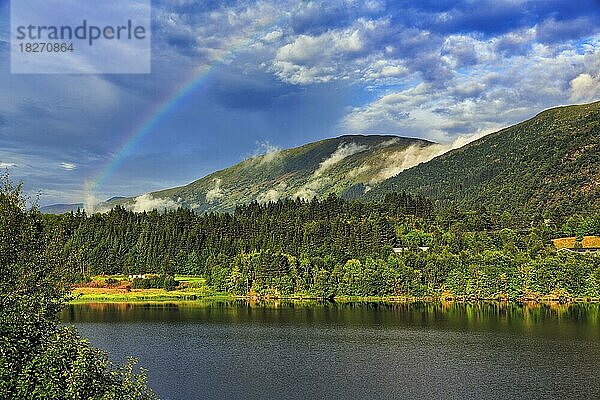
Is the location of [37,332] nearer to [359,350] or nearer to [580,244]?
[359,350]

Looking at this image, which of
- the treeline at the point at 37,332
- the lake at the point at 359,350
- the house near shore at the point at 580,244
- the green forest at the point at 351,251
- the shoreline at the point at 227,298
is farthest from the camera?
the house near shore at the point at 580,244

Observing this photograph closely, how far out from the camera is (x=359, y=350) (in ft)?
217

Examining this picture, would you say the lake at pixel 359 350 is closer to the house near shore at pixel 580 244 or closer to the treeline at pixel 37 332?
the treeline at pixel 37 332

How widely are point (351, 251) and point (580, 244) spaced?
2120 inches

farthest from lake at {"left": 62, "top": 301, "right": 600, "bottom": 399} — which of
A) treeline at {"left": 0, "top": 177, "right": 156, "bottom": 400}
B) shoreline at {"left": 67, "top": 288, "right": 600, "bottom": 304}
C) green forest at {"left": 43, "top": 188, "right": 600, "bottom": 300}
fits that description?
treeline at {"left": 0, "top": 177, "right": 156, "bottom": 400}

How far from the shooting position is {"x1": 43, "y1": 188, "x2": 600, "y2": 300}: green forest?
120 meters

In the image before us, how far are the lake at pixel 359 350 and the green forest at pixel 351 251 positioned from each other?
13.2 meters

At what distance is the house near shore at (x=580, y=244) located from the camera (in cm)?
13552

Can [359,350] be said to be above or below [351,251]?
below

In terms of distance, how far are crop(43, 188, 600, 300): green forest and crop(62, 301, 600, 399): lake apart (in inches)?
518

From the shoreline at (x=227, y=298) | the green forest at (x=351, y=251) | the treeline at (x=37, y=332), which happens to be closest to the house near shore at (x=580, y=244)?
the green forest at (x=351, y=251)

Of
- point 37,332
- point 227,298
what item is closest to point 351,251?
point 227,298

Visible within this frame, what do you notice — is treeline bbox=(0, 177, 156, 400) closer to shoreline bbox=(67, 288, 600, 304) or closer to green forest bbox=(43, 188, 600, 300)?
green forest bbox=(43, 188, 600, 300)

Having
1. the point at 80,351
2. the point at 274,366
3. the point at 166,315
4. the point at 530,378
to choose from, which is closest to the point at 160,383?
the point at 274,366
